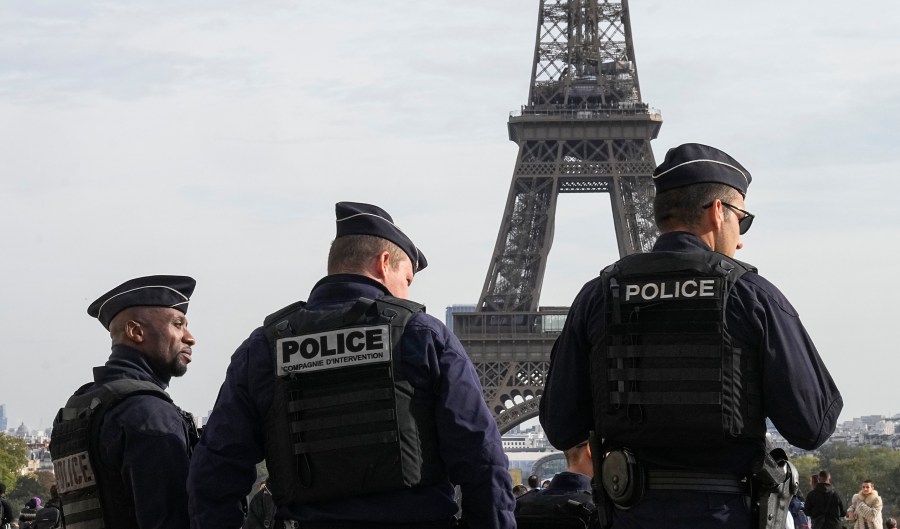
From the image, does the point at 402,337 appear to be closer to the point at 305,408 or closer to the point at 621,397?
the point at 305,408

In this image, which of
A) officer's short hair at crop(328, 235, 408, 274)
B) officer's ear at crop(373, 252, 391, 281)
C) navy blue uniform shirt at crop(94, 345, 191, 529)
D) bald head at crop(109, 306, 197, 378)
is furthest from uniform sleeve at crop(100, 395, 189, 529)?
officer's ear at crop(373, 252, 391, 281)

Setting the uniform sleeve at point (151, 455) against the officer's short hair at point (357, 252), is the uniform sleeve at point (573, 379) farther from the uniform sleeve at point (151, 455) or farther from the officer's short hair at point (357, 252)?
the uniform sleeve at point (151, 455)

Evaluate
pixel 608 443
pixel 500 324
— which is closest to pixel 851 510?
pixel 608 443

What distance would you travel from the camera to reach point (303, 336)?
629 cm

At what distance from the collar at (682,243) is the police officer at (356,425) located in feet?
2.92

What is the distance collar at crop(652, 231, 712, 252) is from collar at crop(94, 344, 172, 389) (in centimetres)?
248

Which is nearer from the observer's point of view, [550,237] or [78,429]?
[78,429]

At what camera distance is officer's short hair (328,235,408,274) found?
645cm

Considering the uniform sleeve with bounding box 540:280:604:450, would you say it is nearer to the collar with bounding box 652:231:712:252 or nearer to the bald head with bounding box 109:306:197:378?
the collar with bounding box 652:231:712:252

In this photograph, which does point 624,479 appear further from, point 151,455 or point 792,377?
point 151,455

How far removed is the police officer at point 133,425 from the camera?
6.73 meters

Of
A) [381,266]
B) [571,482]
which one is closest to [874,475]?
[571,482]

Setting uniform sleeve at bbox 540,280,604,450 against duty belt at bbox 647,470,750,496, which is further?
uniform sleeve at bbox 540,280,604,450

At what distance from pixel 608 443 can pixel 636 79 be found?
5866cm
